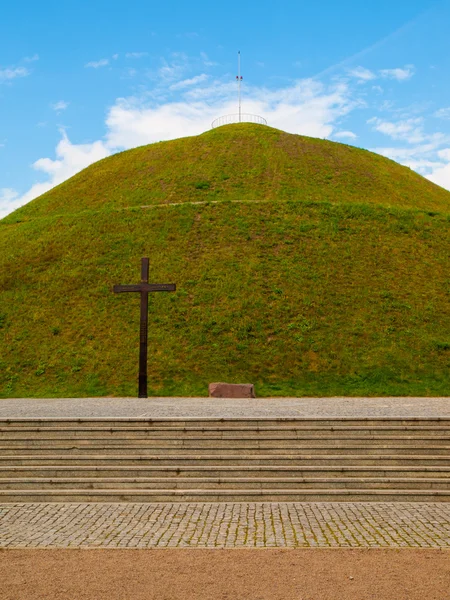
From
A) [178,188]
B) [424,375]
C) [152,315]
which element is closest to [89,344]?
[152,315]

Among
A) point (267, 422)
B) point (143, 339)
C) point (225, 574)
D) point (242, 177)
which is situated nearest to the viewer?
point (225, 574)

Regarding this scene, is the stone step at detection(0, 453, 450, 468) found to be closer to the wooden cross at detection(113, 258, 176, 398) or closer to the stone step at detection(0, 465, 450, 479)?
the stone step at detection(0, 465, 450, 479)

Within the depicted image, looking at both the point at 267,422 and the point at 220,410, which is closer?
the point at 267,422

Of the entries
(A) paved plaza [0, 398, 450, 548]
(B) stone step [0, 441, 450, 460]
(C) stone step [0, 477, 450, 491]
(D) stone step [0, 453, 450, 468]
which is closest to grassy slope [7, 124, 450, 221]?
(B) stone step [0, 441, 450, 460]

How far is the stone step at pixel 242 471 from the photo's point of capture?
8.98 metres

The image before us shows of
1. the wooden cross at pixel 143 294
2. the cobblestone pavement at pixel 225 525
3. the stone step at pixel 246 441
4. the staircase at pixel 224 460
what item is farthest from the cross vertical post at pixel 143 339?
the cobblestone pavement at pixel 225 525

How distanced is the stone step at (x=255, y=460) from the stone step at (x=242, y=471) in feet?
0.44

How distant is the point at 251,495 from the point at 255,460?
0.84m

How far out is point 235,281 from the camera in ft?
80.7

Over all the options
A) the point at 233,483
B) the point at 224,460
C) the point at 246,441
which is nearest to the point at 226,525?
the point at 233,483

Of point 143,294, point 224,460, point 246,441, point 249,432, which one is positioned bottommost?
point 224,460

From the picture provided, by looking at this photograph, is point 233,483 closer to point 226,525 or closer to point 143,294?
point 226,525

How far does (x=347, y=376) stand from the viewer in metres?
19.6

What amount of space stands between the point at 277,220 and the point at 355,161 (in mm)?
13431
